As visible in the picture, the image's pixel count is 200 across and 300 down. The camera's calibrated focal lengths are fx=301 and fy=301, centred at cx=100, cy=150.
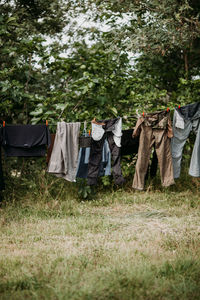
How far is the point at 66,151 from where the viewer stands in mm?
4945

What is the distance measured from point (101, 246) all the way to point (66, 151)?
194 centimetres

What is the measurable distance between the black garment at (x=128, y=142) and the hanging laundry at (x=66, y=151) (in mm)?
796

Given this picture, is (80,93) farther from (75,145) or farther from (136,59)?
(136,59)

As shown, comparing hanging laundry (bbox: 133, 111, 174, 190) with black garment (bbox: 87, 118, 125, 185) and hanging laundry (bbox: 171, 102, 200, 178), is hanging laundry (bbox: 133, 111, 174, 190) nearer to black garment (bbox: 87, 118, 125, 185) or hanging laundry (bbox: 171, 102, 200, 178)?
hanging laundry (bbox: 171, 102, 200, 178)

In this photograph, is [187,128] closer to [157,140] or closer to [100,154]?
[157,140]

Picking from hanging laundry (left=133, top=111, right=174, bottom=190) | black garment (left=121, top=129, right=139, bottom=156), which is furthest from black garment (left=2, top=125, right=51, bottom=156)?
hanging laundry (left=133, top=111, right=174, bottom=190)

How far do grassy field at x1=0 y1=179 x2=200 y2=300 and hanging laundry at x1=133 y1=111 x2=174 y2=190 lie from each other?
56 centimetres

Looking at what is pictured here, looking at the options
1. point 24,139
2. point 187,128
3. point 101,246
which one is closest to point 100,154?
point 24,139

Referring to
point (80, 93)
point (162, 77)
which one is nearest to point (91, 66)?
point (80, 93)

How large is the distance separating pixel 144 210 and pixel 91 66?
2.86 metres

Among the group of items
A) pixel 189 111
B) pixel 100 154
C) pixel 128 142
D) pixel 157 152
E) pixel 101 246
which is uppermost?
pixel 189 111

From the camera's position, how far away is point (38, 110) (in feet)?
18.1

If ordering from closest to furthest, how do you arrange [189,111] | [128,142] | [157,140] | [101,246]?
[101,246]
[189,111]
[157,140]
[128,142]

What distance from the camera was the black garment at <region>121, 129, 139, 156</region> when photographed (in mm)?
5125
